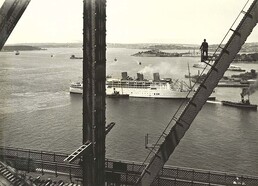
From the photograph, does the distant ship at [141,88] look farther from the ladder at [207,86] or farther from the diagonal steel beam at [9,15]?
the diagonal steel beam at [9,15]

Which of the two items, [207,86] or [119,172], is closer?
[207,86]

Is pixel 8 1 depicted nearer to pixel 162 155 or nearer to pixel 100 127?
pixel 100 127

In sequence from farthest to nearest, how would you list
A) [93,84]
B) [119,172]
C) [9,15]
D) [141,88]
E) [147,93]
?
[141,88]
[147,93]
[119,172]
[93,84]
[9,15]

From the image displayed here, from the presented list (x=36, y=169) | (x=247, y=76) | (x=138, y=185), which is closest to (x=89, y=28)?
(x=138, y=185)

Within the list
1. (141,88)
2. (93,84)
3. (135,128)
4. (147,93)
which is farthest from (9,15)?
(141,88)

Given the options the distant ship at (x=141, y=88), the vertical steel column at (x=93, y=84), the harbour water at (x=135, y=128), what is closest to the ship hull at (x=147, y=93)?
the distant ship at (x=141, y=88)

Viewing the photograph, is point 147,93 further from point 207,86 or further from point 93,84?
point 93,84
